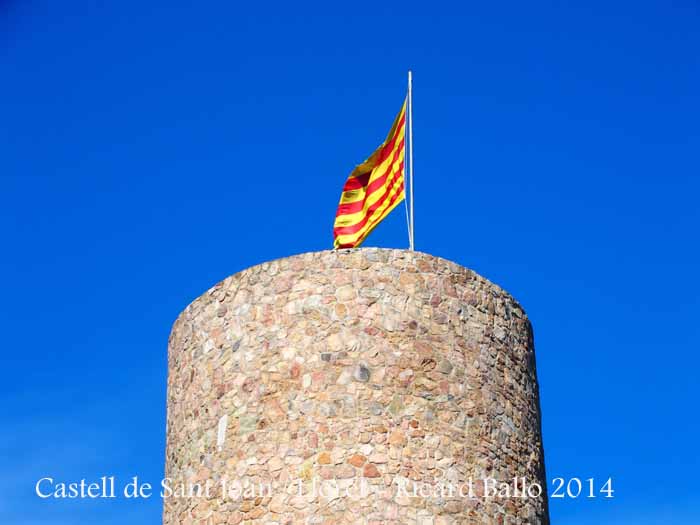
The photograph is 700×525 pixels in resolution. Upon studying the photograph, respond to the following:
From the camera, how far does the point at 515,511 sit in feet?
42.0

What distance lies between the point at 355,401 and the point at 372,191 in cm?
372

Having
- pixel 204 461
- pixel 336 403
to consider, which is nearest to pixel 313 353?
pixel 336 403

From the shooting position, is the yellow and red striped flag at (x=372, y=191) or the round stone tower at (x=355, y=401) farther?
the yellow and red striped flag at (x=372, y=191)

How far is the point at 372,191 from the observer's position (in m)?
15.3

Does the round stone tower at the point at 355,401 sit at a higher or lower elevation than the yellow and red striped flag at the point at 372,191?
lower

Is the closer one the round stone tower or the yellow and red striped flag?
the round stone tower

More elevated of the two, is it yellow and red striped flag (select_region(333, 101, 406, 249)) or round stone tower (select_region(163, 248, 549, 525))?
yellow and red striped flag (select_region(333, 101, 406, 249))

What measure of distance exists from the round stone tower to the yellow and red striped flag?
193cm

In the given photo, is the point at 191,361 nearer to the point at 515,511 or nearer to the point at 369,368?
the point at 369,368

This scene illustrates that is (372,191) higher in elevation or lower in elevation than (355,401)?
higher

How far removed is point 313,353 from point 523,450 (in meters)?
2.62

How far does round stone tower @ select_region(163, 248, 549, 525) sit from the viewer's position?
12211 mm

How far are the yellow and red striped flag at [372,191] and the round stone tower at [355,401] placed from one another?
6.32 ft

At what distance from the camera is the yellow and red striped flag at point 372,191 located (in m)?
15.0
